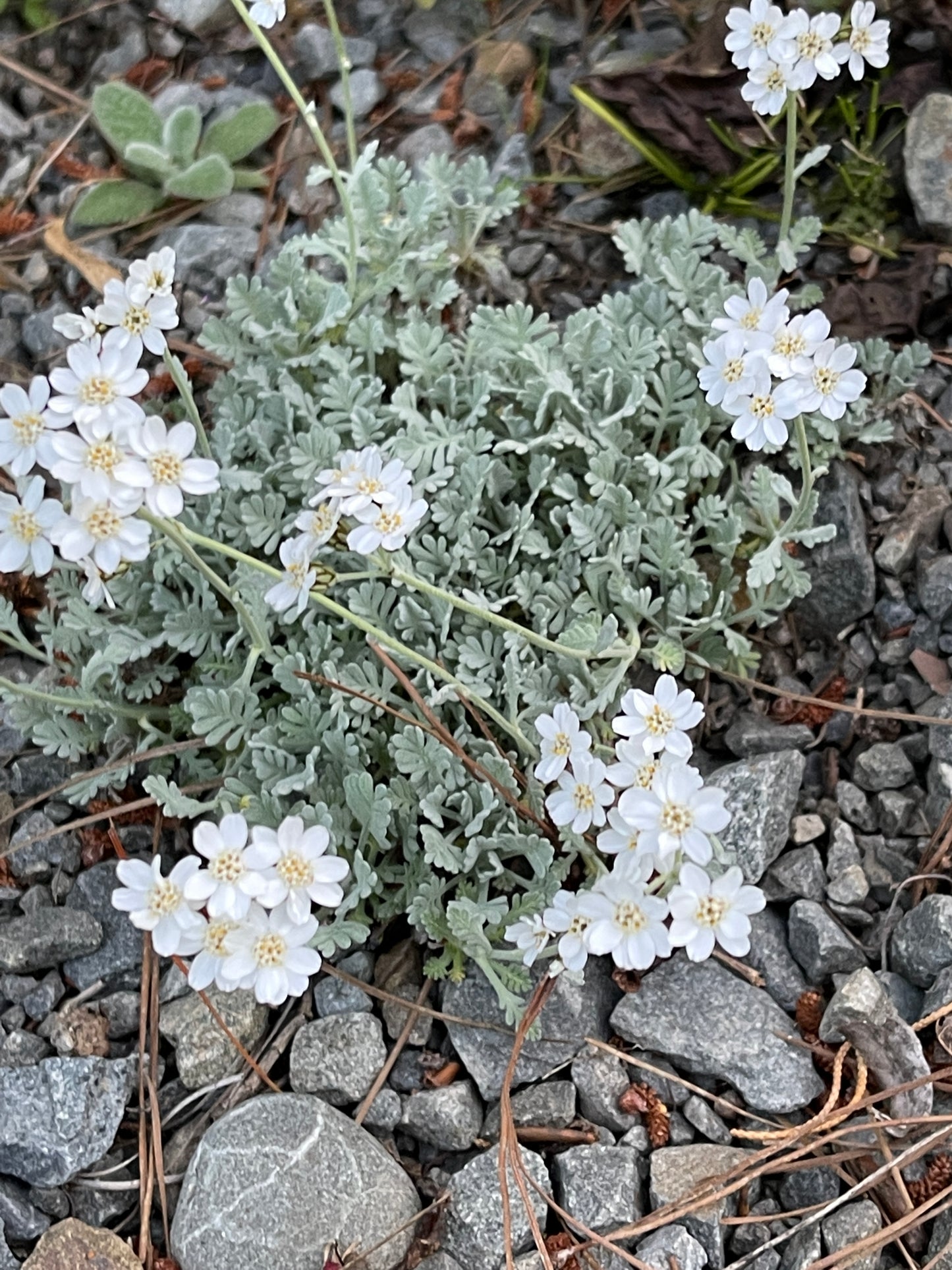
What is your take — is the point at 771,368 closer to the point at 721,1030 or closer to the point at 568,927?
the point at 568,927

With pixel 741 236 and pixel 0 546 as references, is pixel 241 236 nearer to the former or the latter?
pixel 741 236

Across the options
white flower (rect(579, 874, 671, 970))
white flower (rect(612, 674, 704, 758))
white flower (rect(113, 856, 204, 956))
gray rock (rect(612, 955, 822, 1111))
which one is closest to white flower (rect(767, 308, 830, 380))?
white flower (rect(612, 674, 704, 758))

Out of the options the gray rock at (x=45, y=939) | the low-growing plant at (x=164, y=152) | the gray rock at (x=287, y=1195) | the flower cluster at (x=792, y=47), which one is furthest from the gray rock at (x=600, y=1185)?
the low-growing plant at (x=164, y=152)

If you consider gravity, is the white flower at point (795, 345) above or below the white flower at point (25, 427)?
below

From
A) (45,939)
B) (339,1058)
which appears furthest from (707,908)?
(45,939)

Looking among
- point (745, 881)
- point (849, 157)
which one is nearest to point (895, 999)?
point (745, 881)

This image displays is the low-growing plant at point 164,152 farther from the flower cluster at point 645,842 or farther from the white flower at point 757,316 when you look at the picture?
the flower cluster at point 645,842
